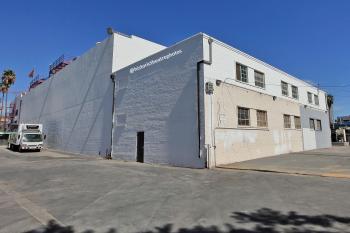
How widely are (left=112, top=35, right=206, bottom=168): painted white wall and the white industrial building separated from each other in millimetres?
60

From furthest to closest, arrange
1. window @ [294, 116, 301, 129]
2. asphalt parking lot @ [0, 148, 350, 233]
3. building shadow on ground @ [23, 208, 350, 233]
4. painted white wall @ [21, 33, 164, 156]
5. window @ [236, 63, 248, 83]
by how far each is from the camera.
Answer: window @ [294, 116, 301, 129] → painted white wall @ [21, 33, 164, 156] → window @ [236, 63, 248, 83] → asphalt parking lot @ [0, 148, 350, 233] → building shadow on ground @ [23, 208, 350, 233]

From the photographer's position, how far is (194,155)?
1533 cm

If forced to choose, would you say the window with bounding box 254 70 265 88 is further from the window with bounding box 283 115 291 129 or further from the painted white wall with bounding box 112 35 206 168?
the painted white wall with bounding box 112 35 206 168

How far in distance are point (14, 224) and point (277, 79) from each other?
23.2m

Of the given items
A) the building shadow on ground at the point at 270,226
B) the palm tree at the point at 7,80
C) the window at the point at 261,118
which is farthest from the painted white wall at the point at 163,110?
the palm tree at the point at 7,80

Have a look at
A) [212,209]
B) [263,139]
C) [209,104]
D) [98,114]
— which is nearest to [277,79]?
[263,139]

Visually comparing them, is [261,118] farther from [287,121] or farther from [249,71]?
[287,121]

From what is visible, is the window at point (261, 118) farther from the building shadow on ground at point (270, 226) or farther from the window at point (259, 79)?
the building shadow on ground at point (270, 226)

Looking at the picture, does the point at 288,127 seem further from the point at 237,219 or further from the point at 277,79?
the point at 237,219

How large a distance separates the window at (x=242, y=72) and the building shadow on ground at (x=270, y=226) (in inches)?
562

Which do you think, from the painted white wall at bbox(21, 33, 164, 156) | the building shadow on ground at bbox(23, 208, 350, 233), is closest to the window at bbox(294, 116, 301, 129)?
the painted white wall at bbox(21, 33, 164, 156)

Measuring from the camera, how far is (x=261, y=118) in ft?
67.1

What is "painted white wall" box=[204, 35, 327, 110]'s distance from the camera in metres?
16.7

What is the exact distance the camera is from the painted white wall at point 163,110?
627 inches
